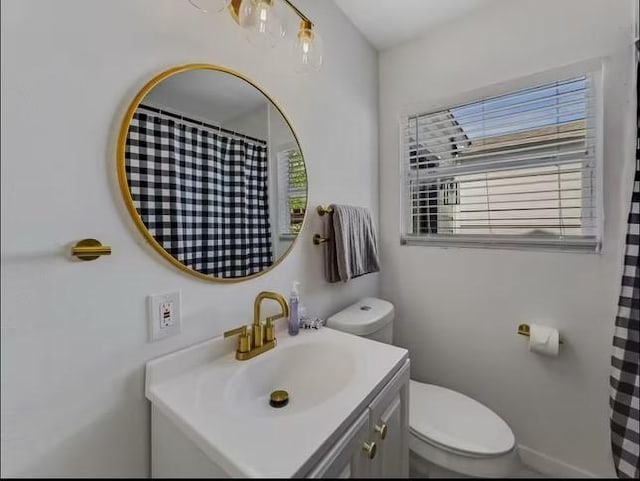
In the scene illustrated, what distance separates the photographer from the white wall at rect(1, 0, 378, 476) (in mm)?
562

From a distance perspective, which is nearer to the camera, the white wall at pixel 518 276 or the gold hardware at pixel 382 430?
the gold hardware at pixel 382 430

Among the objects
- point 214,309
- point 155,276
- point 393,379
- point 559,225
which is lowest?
point 393,379

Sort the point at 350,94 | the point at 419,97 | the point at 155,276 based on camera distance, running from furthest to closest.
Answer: the point at 419,97 → the point at 350,94 → the point at 155,276

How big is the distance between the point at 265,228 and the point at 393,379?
2.13ft

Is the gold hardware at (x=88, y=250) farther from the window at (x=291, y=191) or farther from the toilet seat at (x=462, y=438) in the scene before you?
the toilet seat at (x=462, y=438)

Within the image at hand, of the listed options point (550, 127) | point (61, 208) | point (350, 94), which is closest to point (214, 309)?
point (61, 208)

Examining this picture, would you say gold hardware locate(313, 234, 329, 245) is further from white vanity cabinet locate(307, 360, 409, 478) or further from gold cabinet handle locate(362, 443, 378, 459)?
gold cabinet handle locate(362, 443, 378, 459)

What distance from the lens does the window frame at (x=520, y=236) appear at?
1.18 meters

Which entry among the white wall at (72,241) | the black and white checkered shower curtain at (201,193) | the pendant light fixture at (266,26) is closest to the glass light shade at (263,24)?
the pendant light fixture at (266,26)

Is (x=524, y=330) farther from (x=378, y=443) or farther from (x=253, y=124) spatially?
(x=253, y=124)

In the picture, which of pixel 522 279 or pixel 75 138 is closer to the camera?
pixel 75 138

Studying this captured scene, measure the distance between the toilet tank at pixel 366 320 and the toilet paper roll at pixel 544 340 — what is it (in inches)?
24.0

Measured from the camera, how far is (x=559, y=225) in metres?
1.28

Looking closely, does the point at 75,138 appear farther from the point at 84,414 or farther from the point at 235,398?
the point at 235,398
